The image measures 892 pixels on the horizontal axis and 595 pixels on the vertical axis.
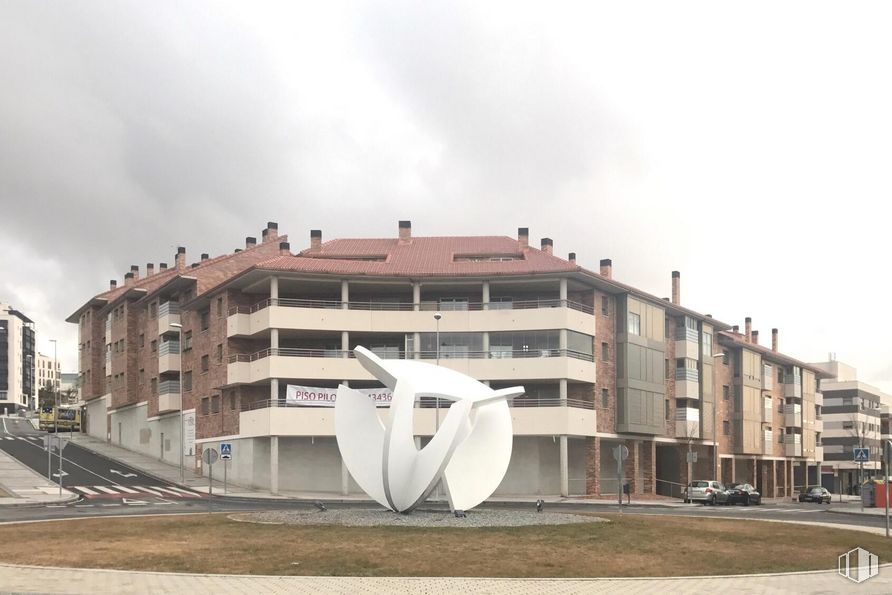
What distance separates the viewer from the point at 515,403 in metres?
56.1

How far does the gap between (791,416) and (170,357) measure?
56.9 m

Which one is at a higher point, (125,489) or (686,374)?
(686,374)

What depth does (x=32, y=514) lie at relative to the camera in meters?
32.0

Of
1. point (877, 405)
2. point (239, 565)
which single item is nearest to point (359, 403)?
point (239, 565)

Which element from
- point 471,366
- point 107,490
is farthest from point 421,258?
point 107,490

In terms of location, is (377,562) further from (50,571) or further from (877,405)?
(877,405)

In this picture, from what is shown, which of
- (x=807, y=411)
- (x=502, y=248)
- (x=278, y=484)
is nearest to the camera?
(x=278, y=484)

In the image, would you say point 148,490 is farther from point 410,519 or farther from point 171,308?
point 410,519

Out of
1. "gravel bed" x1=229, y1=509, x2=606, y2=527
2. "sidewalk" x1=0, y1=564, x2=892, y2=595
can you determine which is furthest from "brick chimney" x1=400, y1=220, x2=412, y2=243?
"sidewalk" x1=0, y1=564, x2=892, y2=595

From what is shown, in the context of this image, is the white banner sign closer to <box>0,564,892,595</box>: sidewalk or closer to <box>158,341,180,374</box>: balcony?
<box>158,341,180,374</box>: balcony

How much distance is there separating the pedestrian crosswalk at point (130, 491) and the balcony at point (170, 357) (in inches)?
633

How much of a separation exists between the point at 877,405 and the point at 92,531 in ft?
439

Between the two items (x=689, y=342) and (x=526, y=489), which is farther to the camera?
(x=689, y=342)

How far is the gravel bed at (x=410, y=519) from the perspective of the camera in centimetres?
2567
